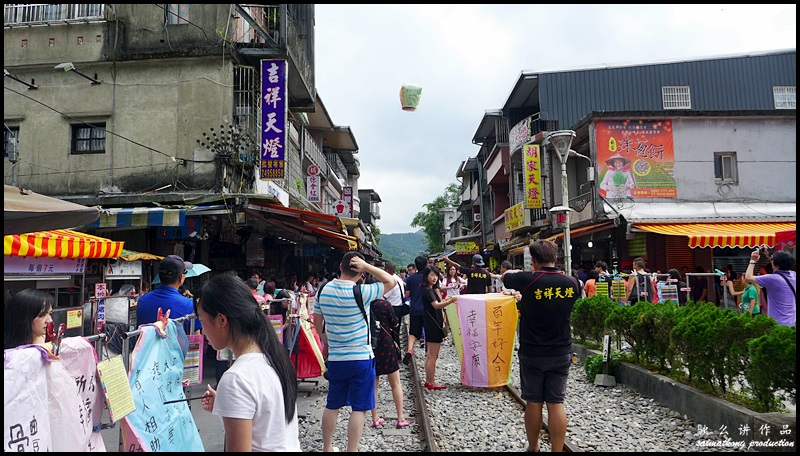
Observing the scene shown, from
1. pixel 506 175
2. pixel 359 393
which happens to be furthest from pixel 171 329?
pixel 506 175

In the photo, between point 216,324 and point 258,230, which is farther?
point 258,230

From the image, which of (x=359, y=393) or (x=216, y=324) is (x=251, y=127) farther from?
(x=216, y=324)

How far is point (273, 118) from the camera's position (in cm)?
1192

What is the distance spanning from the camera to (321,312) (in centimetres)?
475

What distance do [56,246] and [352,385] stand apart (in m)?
4.93

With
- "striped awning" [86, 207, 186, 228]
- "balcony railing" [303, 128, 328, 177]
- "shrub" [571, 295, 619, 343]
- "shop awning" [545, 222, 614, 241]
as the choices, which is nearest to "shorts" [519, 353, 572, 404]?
"shrub" [571, 295, 619, 343]

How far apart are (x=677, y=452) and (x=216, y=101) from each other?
38.8 ft

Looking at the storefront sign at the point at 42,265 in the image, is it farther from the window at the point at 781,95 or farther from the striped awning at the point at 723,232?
the window at the point at 781,95

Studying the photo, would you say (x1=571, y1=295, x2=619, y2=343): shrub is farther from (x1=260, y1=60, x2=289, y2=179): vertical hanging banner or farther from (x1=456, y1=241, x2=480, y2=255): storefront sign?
(x1=456, y1=241, x2=480, y2=255): storefront sign

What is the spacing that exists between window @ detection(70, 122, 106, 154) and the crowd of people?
22.9 feet

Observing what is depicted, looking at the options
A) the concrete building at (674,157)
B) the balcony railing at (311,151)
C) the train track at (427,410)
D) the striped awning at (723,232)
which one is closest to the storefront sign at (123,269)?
the train track at (427,410)

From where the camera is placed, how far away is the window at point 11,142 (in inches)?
496

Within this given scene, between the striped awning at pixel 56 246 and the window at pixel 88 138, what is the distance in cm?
562

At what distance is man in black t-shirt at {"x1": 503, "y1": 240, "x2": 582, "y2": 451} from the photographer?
4.52m
